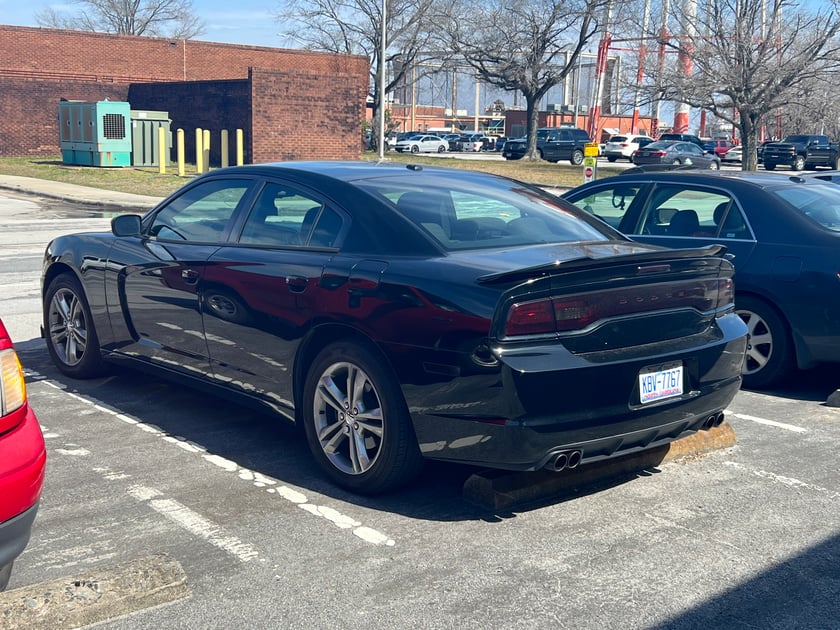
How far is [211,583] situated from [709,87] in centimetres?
3104

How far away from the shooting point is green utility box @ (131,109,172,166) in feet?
113

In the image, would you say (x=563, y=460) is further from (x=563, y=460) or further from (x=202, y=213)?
(x=202, y=213)

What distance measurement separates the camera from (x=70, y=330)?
6.84m

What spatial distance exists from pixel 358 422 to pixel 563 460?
1.01m

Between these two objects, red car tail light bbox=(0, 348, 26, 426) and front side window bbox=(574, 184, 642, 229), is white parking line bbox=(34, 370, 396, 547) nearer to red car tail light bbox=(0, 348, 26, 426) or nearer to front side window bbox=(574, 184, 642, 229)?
red car tail light bbox=(0, 348, 26, 426)

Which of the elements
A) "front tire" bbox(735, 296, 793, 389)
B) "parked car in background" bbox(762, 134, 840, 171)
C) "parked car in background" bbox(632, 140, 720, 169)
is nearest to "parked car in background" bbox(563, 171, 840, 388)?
"front tire" bbox(735, 296, 793, 389)

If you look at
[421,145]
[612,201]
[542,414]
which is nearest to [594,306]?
[542,414]

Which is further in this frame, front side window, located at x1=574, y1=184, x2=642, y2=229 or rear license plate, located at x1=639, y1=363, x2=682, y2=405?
front side window, located at x1=574, y1=184, x2=642, y2=229

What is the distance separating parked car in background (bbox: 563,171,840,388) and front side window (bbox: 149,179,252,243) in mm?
3448

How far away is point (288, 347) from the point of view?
4961 millimetres

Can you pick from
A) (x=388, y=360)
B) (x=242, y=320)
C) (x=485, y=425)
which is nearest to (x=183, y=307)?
(x=242, y=320)

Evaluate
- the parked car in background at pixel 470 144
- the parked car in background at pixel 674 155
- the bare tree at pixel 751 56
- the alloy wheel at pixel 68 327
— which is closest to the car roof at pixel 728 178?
the alloy wheel at pixel 68 327

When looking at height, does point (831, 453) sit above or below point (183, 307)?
below

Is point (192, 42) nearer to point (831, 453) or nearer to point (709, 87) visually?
point (709, 87)
